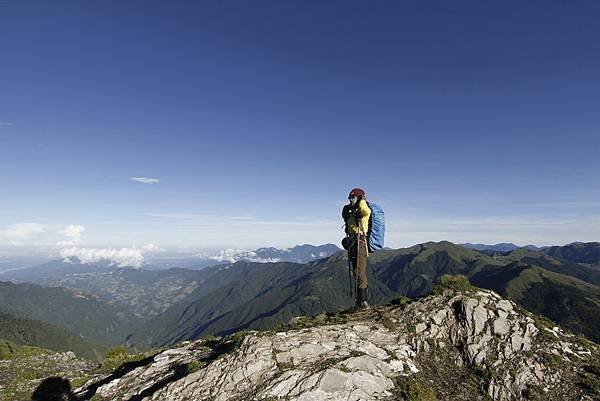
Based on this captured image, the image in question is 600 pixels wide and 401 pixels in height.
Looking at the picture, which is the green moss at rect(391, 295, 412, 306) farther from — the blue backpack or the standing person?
the blue backpack

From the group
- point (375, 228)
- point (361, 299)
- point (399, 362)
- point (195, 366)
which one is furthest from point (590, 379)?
point (195, 366)

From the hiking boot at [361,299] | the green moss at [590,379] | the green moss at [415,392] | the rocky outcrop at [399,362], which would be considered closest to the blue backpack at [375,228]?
the hiking boot at [361,299]

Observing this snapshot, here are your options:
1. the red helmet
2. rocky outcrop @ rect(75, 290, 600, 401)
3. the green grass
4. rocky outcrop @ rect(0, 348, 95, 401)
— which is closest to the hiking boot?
rocky outcrop @ rect(75, 290, 600, 401)

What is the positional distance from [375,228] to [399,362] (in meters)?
7.19

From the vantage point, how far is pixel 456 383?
43.9 feet

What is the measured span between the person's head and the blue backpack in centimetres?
63

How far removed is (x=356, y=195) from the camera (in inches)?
745

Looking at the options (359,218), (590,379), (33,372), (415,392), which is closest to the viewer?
(415,392)

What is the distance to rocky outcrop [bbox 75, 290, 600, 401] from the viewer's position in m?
12.2

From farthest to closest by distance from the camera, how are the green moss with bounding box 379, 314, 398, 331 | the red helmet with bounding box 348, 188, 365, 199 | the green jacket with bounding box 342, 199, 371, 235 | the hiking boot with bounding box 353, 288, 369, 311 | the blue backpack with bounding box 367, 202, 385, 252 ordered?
the hiking boot with bounding box 353, 288, 369, 311, the blue backpack with bounding box 367, 202, 385, 252, the red helmet with bounding box 348, 188, 365, 199, the green jacket with bounding box 342, 199, 371, 235, the green moss with bounding box 379, 314, 398, 331

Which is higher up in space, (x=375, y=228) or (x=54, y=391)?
(x=375, y=228)

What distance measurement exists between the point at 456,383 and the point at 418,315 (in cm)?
345

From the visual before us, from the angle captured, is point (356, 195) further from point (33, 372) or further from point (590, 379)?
point (33, 372)

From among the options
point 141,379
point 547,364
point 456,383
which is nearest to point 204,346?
point 141,379
